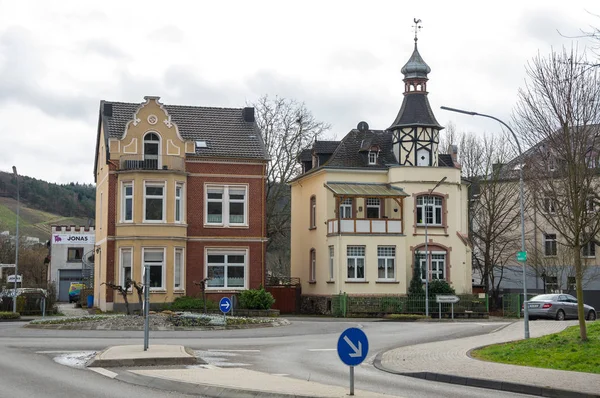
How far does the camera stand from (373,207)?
49.3 meters

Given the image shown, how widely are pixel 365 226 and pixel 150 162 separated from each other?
1238cm

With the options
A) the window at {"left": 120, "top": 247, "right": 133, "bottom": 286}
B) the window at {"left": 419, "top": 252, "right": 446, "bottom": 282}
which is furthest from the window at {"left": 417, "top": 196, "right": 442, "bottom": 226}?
the window at {"left": 120, "top": 247, "right": 133, "bottom": 286}

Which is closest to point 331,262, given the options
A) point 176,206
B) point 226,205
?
point 226,205

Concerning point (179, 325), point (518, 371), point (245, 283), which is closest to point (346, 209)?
point (245, 283)

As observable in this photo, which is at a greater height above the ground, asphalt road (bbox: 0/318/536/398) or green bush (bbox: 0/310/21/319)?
green bush (bbox: 0/310/21/319)

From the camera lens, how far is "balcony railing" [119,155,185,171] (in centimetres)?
4322

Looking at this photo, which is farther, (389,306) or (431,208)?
(431,208)

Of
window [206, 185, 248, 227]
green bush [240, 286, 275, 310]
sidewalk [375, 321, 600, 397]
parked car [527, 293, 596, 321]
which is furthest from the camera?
window [206, 185, 248, 227]

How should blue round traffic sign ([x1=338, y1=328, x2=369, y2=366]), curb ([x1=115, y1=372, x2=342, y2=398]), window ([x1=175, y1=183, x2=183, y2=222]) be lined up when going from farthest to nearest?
window ([x1=175, y1=183, x2=183, y2=222]) < curb ([x1=115, y1=372, x2=342, y2=398]) < blue round traffic sign ([x1=338, y1=328, x2=369, y2=366])

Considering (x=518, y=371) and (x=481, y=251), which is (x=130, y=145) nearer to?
(x=481, y=251)

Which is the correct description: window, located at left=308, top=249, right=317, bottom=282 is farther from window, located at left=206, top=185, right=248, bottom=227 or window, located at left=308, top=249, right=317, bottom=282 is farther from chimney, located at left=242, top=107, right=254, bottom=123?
chimney, located at left=242, top=107, right=254, bottom=123

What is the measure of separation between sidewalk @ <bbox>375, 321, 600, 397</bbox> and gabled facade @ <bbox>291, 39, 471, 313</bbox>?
2223 centimetres

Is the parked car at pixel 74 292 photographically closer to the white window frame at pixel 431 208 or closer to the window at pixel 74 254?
the window at pixel 74 254

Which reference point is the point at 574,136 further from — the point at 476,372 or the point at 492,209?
the point at 492,209
